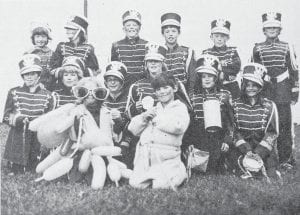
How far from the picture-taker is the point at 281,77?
6785mm

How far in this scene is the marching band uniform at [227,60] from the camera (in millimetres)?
6844

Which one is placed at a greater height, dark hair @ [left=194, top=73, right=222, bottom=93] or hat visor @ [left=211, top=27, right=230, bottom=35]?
hat visor @ [left=211, top=27, right=230, bottom=35]

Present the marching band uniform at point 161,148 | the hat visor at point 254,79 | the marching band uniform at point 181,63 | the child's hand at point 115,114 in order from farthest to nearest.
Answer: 1. the marching band uniform at point 181,63
2. the child's hand at point 115,114
3. the hat visor at point 254,79
4. the marching band uniform at point 161,148

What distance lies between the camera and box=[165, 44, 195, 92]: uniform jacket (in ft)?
22.0

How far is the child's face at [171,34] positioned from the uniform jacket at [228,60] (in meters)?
0.57

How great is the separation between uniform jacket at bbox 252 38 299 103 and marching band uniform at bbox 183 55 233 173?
Answer: 0.84m

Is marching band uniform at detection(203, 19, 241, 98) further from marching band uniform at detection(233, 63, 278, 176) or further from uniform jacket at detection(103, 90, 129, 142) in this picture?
uniform jacket at detection(103, 90, 129, 142)

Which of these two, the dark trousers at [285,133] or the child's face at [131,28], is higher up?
the child's face at [131,28]

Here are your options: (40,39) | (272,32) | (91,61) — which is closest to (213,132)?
(272,32)

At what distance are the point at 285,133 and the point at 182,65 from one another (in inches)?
70.0

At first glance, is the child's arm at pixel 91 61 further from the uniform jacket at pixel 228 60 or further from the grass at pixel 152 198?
the grass at pixel 152 198

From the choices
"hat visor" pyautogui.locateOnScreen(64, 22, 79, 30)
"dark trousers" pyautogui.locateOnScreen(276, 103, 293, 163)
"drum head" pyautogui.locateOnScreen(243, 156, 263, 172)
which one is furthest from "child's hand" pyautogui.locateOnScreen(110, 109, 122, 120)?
"dark trousers" pyautogui.locateOnScreen(276, 103, 293, 163)

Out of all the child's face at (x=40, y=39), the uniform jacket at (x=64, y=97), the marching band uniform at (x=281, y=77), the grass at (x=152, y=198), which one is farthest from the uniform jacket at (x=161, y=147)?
the child's face at (x=40, y=39)

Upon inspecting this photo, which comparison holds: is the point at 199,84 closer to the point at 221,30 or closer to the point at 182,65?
the point at 182,65
